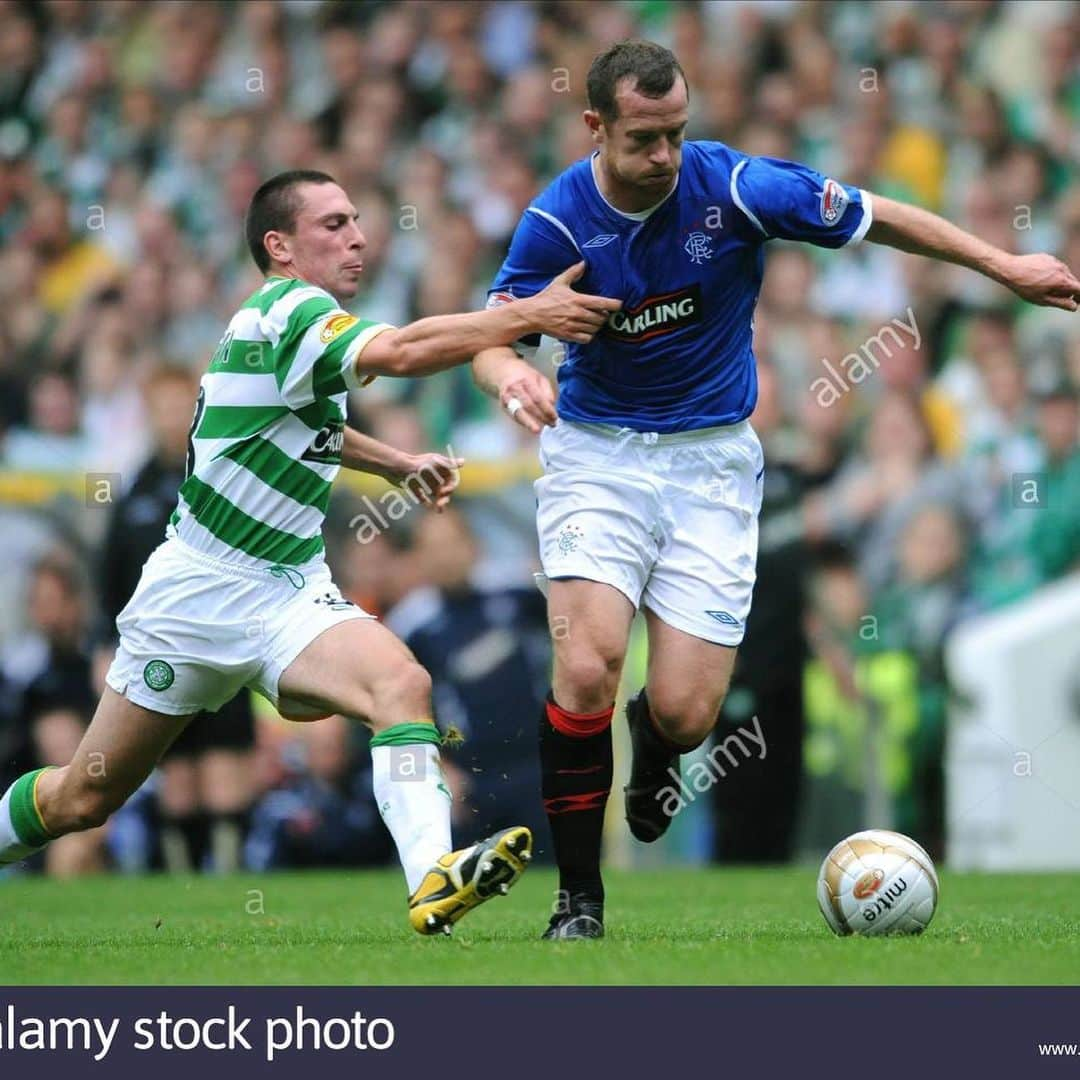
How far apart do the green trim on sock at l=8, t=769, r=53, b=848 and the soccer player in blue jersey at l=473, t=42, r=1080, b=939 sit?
167 centimetres

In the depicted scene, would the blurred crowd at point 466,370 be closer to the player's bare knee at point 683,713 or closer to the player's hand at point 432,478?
the player's bare knee at point 683,713

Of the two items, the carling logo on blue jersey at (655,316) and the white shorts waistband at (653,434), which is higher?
the carling logo on blue jersey at (655,316)

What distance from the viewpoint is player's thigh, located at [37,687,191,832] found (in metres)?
6.57

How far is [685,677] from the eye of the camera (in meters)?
6.81

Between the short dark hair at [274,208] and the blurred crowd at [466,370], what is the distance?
4308 mm

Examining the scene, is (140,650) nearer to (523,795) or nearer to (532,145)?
(523,795)

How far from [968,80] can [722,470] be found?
27.0 feet

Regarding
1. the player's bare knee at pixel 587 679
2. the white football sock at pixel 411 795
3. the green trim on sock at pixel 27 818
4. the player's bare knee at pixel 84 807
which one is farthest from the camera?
the green trim on sock at pixel 27 818

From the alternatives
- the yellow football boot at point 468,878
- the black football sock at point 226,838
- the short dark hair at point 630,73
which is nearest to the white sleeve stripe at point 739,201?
the short dark hair at point 630,73

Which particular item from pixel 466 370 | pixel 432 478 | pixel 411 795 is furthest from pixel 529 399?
pixel 466 370

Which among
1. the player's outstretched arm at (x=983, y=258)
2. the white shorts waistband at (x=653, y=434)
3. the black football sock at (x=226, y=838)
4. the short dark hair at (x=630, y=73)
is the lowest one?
the black football sock at (x=226, y=838)

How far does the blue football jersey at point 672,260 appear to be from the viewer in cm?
650

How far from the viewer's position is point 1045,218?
43.5ft

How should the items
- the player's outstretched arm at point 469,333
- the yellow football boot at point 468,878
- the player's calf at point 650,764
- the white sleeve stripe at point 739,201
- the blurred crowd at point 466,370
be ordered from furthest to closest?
the blurred crowd at point 466,370
the player's calf at point 650,764
the white sleeve stripe at point 739,201
the player's outstretched arm at point 469,333
the yellow football boot at point 468,878
